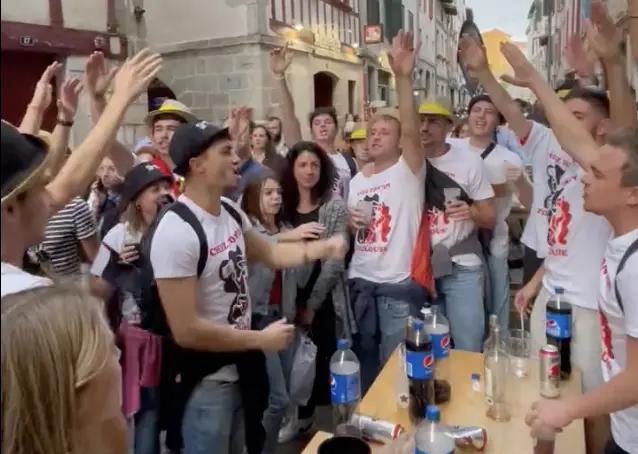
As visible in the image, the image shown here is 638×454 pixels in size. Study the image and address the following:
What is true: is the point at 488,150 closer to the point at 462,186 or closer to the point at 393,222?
the point at 462,186

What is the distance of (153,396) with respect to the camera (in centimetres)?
174

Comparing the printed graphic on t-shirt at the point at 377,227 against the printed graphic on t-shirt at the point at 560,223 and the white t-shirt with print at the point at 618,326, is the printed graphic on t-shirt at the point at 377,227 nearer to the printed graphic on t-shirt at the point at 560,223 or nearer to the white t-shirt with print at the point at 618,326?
the printed graphic on t-shirt at the point at 560,223

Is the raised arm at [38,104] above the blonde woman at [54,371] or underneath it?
above

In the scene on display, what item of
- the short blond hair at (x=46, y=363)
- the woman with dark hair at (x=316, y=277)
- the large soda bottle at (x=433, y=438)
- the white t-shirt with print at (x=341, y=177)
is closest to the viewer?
the short blond hair at (x=46, y=363)

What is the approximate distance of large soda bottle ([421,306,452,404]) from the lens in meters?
1.53

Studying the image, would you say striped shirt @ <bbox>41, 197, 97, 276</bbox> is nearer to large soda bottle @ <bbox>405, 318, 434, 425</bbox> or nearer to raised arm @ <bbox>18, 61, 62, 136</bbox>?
raised arm @ <bbox>18, 61, 62, 136</bbox>

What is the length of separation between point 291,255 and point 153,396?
0.62 m

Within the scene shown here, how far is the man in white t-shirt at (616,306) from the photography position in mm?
1140

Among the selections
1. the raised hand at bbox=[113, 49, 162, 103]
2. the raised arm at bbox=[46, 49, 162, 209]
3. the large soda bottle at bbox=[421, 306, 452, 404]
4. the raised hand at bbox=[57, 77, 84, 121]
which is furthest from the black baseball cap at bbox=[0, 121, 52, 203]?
the large soda bottle at bbox=[421, 306, 452, 404]

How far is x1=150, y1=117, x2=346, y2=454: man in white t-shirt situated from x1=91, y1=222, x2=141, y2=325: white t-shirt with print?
291mm

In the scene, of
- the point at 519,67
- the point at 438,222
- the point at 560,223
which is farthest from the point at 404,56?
the point at 560,223

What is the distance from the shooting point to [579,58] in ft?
7.90

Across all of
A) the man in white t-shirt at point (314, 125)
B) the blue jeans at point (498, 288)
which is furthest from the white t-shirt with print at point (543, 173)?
the man in white t-shirt at point (314, 125)

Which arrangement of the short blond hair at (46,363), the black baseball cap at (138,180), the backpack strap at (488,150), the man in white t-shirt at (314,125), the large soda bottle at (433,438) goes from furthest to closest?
the man in white t-shirt at (314,125) → the backpack strap at (488,150) → the black baseball cap at (138,180) → the large soda bottle at (433,438) → the short blond hair at (46,363)
